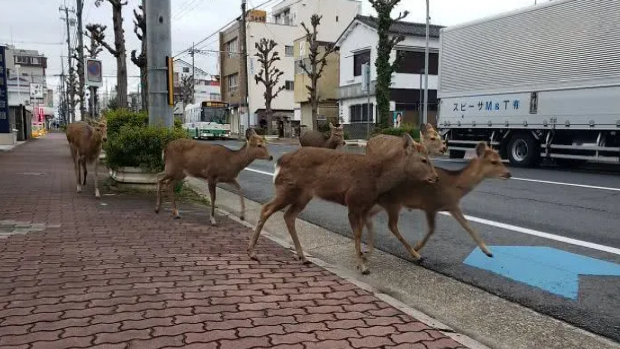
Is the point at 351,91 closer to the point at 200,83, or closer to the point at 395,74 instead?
the point at 395,74

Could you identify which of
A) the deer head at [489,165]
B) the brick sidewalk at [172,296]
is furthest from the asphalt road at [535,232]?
the brick sidewalk at [172,296]

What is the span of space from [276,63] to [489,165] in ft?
175

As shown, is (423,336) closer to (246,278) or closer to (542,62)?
(246,278)

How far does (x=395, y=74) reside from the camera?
36.2 meters

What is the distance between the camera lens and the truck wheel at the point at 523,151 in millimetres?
18266

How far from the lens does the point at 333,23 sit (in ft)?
185

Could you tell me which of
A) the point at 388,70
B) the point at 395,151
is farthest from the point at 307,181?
the point at 388,70

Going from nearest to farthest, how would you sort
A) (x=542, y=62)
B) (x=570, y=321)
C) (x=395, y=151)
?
(x=570, y=321)
(x=395, y=151)
(x=542, y=62)

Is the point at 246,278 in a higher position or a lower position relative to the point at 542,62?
lower

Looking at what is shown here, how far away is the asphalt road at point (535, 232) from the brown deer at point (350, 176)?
115 cm

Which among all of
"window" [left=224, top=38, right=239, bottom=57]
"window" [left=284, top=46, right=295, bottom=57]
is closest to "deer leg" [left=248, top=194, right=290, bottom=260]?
"window" [left=284, top=46, right=295, bottom=57]

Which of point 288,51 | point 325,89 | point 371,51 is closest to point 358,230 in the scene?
point 371,51

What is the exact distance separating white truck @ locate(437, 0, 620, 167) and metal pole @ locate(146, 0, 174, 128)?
1294 cm

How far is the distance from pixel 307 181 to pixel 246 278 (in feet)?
4.16
